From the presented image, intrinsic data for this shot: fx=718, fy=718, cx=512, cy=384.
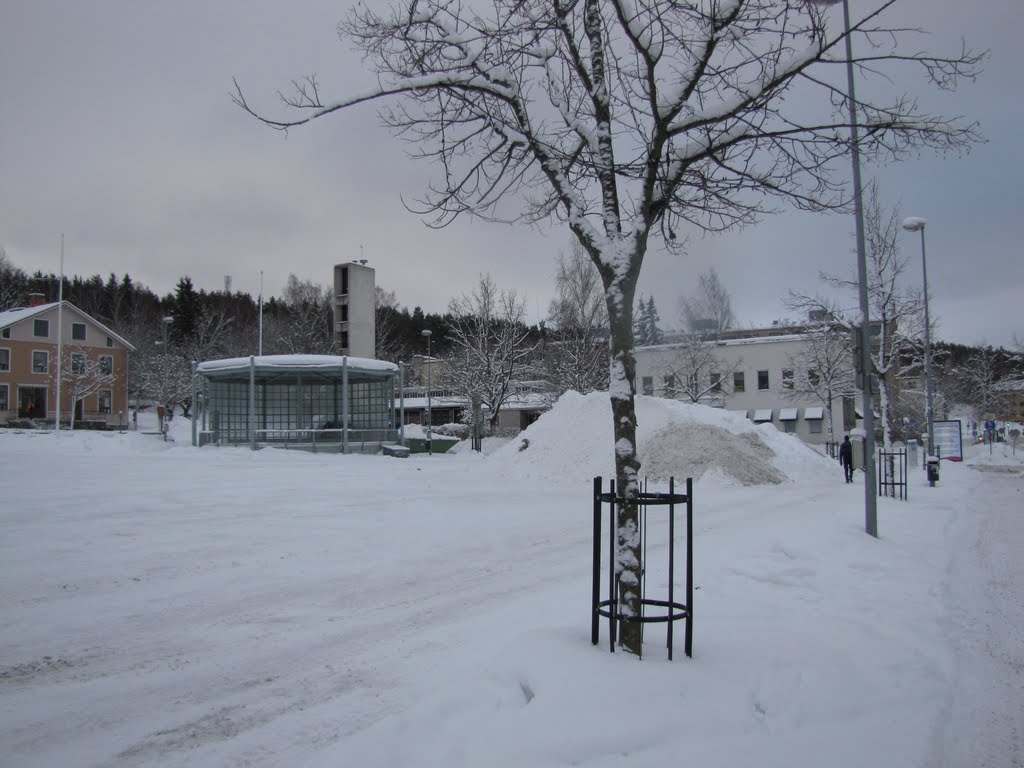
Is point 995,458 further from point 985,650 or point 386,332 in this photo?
point 386,332

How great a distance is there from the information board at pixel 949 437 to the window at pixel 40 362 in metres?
59.4

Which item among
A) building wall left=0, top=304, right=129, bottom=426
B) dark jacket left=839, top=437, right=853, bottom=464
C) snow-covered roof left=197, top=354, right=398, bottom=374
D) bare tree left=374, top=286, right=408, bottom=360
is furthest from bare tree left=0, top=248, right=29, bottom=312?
dark jacket left=839, top=437, right=853, bottom=464

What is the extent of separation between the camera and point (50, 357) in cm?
5422

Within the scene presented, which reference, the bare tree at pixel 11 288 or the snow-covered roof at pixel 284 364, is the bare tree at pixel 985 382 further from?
the bare tree at pixel 11 288

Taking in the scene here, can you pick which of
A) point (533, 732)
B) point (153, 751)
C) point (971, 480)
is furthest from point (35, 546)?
point (971, 480)

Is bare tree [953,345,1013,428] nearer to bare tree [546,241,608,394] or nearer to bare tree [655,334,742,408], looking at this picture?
bare tree [655,334,742,408]

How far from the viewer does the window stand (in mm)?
55219

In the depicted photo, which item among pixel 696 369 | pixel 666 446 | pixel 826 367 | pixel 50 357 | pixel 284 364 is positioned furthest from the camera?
pixel 50 357

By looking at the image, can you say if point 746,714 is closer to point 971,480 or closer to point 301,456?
point 301,456

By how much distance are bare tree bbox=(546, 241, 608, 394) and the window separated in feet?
130

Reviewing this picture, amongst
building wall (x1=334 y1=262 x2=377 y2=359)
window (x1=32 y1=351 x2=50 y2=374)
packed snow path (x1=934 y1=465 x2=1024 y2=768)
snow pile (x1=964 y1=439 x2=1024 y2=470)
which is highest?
building wall (x1=334 y1=262 x2=377 y2=359)

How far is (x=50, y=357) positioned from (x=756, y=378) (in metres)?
55.5

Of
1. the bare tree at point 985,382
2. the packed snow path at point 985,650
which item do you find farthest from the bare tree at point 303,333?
the bare tree at point 985,382

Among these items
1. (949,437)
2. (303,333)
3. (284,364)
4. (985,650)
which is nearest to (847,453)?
(949,437)
